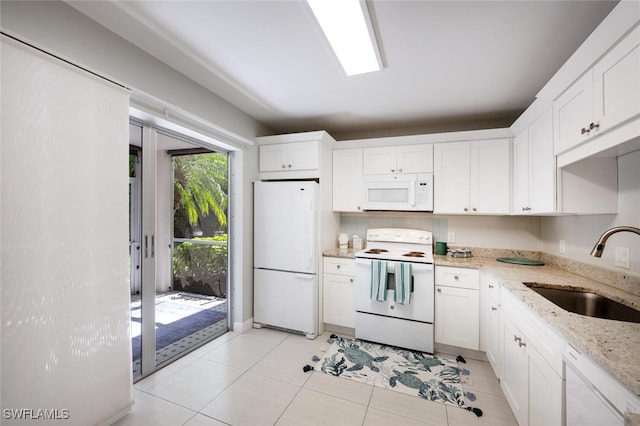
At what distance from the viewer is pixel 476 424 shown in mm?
1711

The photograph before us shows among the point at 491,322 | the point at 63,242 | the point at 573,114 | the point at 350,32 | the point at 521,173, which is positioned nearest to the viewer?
the point at 63,242

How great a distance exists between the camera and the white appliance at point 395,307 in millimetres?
2598

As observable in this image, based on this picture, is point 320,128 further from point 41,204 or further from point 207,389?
point 207,389

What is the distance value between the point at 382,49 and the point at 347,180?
1686 millimetres

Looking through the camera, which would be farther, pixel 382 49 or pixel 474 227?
pixel 474 227

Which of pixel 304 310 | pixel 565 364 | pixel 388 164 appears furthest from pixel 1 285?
pixel 388 164

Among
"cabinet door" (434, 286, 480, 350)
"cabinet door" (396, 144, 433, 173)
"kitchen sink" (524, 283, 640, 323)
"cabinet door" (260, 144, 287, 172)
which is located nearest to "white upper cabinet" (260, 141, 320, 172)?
"cabinet door" (260, 144, 287, 172)

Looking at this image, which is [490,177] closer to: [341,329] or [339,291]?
[339,291]

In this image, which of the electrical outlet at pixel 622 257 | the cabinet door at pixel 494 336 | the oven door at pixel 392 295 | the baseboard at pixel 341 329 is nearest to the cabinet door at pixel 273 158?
the oven door at pixel 392 295

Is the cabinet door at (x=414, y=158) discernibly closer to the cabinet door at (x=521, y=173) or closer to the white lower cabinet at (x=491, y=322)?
the cabinet door at (x=521, y=173)

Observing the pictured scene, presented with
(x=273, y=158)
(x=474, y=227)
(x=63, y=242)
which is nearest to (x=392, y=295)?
(x=474, y=227)

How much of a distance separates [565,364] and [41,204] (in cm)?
259

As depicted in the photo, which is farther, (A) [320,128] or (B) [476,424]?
(A) [320,128]

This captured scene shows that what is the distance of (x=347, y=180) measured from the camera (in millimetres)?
3316
